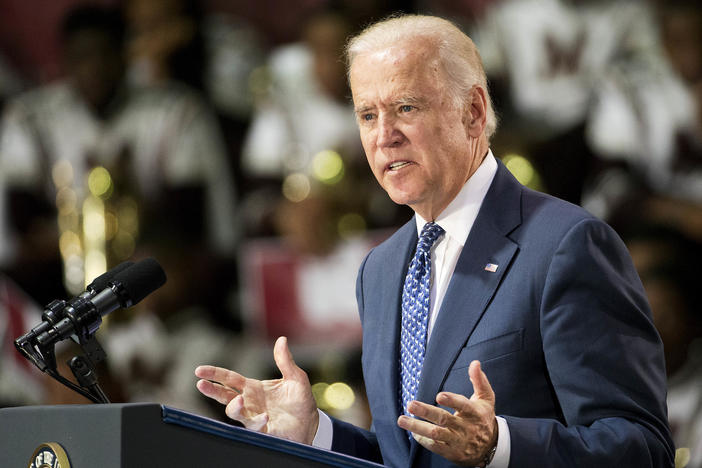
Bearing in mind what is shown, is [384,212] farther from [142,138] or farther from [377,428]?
[377,428]

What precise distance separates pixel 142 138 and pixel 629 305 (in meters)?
6.02

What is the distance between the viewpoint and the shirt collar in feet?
8.12

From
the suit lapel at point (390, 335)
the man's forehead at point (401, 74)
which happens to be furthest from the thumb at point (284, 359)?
the man's forehead at point (401, 74)

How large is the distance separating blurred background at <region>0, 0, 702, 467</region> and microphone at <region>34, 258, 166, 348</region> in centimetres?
421

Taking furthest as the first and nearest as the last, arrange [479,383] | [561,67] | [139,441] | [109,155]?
[109,155]
[561,67]
[479,383]
[139,441]

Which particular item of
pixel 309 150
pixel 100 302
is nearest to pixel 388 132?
pixel 100 302

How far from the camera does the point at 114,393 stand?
7141mm

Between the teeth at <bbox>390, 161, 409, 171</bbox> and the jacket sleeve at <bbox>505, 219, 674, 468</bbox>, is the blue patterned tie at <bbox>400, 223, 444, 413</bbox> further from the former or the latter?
the jacket sleeve at <bbox>505, 219, 674, 468</bbox>

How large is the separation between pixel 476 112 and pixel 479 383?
3.14 feet

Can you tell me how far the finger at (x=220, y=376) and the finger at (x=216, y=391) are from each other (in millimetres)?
17

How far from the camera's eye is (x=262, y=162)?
23.4 feet

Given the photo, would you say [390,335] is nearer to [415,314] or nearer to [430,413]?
[415,314]

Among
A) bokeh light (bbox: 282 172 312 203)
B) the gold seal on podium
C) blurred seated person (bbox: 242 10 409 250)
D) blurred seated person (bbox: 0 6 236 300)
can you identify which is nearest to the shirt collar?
the gold seal on podium

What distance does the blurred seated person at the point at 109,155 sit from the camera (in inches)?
292
